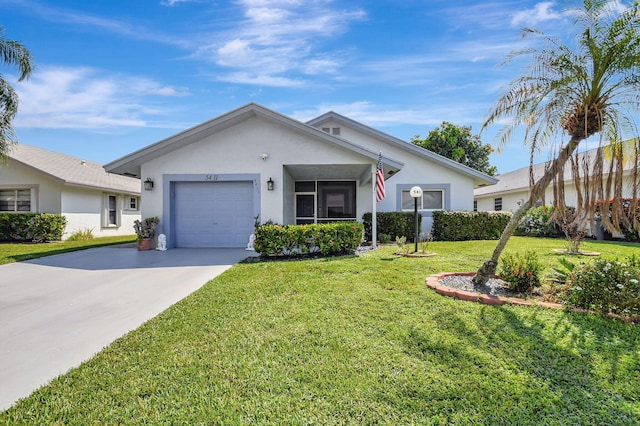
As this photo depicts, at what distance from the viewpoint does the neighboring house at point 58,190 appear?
15008mm

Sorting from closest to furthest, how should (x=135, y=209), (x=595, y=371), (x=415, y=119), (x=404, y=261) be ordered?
(x=595, y=371) < (x=404, y=261) < (x=415, y=119) < (x=135, y=209)

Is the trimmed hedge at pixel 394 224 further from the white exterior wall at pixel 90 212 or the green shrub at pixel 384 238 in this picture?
the white exterior wall at pixel 90 212

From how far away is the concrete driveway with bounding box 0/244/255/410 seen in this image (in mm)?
3033

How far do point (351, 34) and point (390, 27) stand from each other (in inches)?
46.3

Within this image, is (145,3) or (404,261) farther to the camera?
(145,3)

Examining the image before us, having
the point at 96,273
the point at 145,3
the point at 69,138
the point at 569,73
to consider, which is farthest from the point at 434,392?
the point at 69,138

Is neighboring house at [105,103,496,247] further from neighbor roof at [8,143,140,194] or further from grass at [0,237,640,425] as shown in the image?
neighbor roof at [8,143,140,194]

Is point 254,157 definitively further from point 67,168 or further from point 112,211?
point 112,211

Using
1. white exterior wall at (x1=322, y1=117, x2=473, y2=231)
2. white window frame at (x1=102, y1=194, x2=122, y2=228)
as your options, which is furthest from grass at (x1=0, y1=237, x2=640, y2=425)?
white window frame at (x1=102, y1=194, x2=122, y2=228)

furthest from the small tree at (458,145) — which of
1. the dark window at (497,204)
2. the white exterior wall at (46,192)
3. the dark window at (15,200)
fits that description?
the dark window at (15,200)

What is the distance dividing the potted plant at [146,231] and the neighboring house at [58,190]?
7464mm

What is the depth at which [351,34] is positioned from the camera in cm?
945

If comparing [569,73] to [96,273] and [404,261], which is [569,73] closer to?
[404,261]

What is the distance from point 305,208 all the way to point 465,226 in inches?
272
